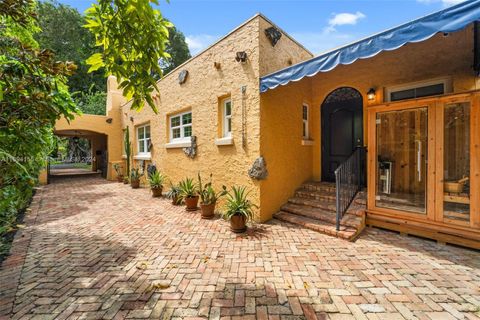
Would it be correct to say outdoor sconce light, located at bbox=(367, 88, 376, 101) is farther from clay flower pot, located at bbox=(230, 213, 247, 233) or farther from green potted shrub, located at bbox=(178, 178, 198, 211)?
green potted shrub, located at bbox=(178, 178, 198, 211)

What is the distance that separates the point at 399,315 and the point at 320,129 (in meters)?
5.45

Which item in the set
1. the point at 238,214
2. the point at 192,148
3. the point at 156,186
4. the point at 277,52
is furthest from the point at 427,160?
the point at 156,186

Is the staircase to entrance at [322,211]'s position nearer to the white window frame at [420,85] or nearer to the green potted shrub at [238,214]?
the green potted shrub at [238,214]

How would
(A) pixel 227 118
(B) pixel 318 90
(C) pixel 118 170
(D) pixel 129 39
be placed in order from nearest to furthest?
(D) pixel 129 39
(A) pixel 227 118
(B) pixel 318 90
(C) pixel 118 170

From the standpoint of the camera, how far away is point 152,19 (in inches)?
→ 79.5

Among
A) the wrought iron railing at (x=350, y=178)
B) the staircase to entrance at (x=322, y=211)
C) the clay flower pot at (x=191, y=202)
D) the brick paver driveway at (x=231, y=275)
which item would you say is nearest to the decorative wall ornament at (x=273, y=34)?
the wrought iron railing at (x=350, y=178)

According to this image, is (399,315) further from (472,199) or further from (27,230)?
(27,230)

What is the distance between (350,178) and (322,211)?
1.12 meters

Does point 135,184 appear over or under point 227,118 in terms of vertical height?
under

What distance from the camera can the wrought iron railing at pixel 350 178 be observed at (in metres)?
4.97

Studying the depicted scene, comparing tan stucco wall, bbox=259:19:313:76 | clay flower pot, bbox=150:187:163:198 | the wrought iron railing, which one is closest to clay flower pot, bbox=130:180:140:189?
clay flower pot, bbox=150:187:163:198

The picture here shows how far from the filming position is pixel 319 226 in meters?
4.72

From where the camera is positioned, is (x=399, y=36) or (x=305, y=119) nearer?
(x=399, y=36)

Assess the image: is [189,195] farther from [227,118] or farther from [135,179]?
[135,179]
